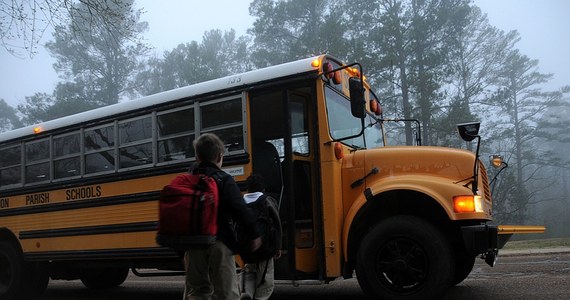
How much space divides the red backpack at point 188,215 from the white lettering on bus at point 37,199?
4.28 m

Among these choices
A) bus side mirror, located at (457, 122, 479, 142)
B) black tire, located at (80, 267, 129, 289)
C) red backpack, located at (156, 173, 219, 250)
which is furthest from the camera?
black tire, located at (80, 267, 129, 289)

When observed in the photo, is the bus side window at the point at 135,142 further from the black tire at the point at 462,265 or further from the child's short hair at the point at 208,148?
the black tire at the point at 462,265

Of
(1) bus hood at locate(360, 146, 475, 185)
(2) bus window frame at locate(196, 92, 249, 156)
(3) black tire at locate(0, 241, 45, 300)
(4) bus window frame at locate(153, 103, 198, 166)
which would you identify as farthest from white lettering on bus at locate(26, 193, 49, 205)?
(1) bus hood at locate(360, 146, 475, 185)

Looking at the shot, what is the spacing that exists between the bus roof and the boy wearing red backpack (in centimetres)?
188

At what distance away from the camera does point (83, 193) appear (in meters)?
6.73

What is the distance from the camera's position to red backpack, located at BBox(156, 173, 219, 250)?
3.43m

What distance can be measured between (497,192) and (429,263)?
25438mm

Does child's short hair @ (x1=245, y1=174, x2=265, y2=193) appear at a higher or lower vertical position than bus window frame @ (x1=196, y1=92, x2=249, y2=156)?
lower

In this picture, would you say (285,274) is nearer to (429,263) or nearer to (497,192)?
(429,263)

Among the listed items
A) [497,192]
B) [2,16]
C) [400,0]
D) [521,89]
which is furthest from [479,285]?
[521,89]

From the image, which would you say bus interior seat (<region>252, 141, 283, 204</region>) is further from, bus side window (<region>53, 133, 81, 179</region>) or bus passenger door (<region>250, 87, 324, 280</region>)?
bus side window (<region>53, 133, 81, 179</region>)

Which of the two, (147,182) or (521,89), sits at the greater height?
(521,89)

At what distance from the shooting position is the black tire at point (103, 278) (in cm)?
801

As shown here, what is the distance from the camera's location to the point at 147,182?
20.1 ft
